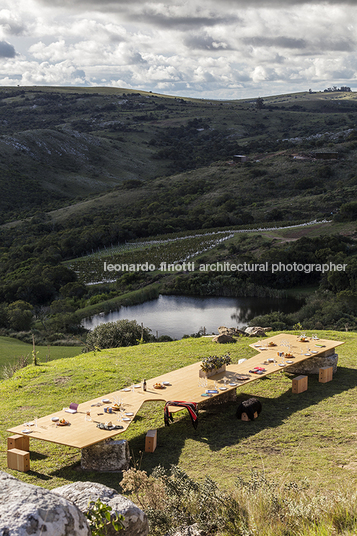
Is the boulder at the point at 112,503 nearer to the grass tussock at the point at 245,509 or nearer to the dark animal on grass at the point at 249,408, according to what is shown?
the grass tussock at the point at 245,509

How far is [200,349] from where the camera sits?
14.9 metres

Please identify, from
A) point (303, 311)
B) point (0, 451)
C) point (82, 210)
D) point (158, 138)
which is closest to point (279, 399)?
point (0, 451)

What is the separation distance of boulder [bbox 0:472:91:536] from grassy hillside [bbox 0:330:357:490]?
334 cm

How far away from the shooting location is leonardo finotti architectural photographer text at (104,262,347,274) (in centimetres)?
3334

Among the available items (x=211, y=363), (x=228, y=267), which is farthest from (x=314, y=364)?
(x=228, y=267)

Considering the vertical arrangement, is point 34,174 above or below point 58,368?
above

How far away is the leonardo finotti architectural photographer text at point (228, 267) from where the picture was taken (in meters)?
33.3

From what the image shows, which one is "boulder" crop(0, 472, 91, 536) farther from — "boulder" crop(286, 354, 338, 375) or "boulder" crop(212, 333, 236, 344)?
"boulder" crop(212, 333, 236, 344)

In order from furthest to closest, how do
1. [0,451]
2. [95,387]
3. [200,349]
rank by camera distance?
[200,349] → [95,387] → [0,451]

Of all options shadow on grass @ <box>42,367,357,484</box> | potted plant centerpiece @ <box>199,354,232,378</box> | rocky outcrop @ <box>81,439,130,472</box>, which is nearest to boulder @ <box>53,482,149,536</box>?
shadow on grass @ <box>42,367,357,484</box>

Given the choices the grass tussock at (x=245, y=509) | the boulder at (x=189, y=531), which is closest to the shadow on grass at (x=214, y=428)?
the grass tussock at (x=245, y=509)

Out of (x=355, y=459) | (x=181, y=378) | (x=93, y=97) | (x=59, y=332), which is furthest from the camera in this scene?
(x=93, y=97)

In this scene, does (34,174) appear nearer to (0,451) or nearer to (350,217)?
(350,217)

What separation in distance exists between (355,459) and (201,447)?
8.31 feet
